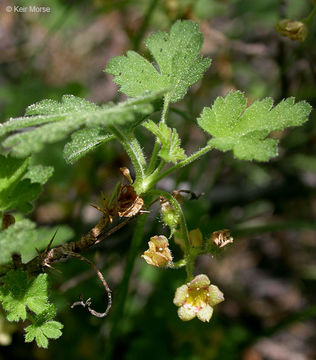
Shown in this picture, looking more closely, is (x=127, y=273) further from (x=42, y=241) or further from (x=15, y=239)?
(x=15, y=239)

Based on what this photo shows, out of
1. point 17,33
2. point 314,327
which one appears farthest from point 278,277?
point 17,33

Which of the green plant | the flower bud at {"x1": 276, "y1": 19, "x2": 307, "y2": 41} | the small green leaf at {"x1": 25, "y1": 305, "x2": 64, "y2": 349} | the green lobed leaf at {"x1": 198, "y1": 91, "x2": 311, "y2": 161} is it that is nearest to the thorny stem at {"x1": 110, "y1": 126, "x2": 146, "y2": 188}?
the green plant

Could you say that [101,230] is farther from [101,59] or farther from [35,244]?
[101,59]

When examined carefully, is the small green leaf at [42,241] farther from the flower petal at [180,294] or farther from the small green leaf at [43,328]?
the flower petal at [180,294]

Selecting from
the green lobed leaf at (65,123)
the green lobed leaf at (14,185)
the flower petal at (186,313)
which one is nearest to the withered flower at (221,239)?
the flower petal at (186,313)

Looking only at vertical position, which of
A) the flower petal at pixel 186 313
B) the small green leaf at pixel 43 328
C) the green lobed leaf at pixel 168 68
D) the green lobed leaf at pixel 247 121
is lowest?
the flower petal at pixel 186 313

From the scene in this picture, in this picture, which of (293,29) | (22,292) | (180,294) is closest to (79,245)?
(22,292)
